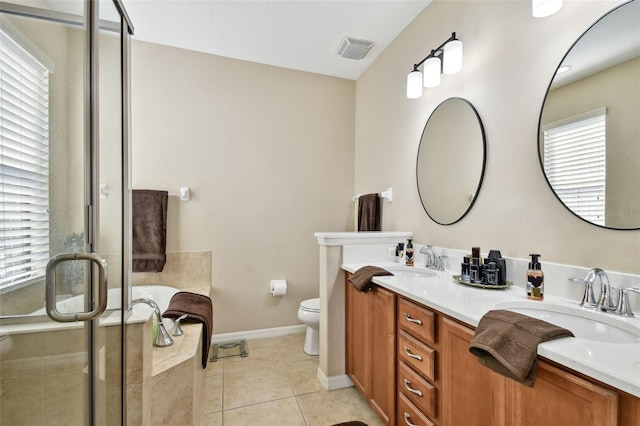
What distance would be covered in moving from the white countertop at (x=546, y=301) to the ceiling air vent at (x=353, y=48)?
1.92m

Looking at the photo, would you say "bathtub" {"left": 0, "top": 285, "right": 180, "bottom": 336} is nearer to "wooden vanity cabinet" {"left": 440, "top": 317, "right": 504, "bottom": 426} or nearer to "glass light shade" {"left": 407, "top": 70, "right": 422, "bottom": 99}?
"wooden vanity cabinet" {"left": 440, "top": 317, "right": 504, "bottom": 426}

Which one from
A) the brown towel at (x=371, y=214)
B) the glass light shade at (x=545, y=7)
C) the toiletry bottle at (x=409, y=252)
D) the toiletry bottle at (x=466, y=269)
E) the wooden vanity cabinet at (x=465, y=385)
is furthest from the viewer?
the brown towel at (x=371, y=214)

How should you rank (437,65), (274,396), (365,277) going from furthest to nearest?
(274,396) < (437,65) < (365,277)

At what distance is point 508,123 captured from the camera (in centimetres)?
153

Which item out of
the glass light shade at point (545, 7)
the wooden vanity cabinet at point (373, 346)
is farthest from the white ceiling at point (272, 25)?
the wooden vanity cabinet at point (373, 346)

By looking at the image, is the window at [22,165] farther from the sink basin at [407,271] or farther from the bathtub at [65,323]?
the sink basin at [407,271]

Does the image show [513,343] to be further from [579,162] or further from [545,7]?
[545,7]

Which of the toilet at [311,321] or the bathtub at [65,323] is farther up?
the bathtub at [65,323]

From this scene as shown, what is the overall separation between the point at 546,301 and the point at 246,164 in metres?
2.54

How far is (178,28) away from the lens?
7.98 ft

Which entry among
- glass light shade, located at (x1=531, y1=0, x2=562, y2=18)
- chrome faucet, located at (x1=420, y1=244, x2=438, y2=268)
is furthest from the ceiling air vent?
chrome faucet, located at (x1=420, y1=244, x2=438, y2=268)

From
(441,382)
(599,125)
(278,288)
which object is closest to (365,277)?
(441,382)

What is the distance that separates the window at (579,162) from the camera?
114 cm

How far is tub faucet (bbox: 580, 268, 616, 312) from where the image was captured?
40.5 inches
